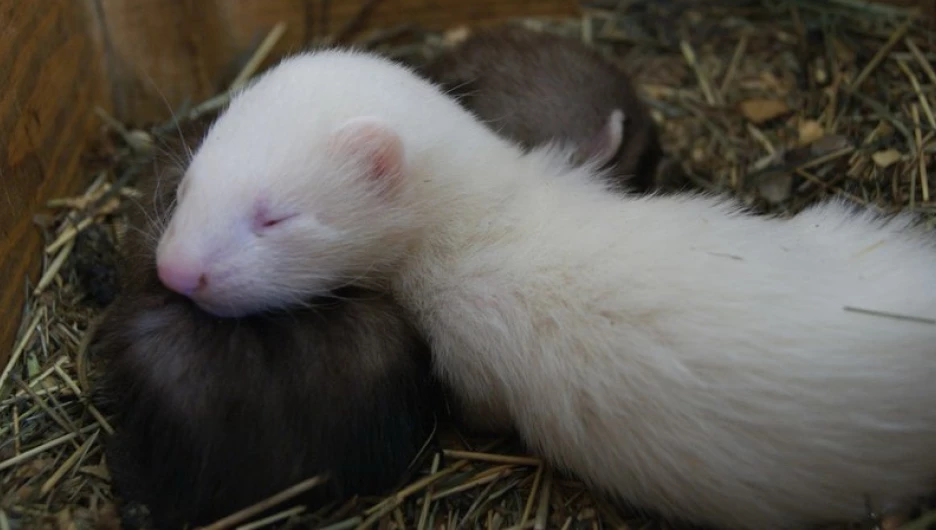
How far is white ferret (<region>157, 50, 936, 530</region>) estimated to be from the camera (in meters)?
2.63

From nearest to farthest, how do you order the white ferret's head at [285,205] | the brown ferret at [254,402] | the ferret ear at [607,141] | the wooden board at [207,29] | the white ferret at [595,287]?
1. the white ferret at [595,287]
2. the brown ferret at [254,402]
3. the white ferret's head at [285,205]
4. the ferret ear at [607,141]
5. the wooden board at [207,29]

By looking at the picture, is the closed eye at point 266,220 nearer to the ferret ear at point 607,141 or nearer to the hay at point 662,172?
the hay at point 662,172

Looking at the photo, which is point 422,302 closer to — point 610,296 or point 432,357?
point 432,357

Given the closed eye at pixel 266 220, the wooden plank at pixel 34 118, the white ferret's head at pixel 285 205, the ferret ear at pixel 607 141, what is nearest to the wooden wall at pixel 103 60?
the wooden plank at pixel 34 118

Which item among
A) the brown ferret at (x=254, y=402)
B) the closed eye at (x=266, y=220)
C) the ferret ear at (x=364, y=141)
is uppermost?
the ferret ear at (x=364, y=141)

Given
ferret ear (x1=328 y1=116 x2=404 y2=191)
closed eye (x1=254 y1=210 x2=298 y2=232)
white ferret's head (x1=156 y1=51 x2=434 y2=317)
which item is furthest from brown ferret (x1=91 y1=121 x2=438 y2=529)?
ferret ear (x1=328 y1=116 x2=404 y2=191)

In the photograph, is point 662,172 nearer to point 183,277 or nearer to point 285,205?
point 285,205

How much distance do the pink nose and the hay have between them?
708mm

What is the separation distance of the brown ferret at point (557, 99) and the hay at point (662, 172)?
0.29m

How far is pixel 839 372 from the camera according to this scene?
2.60 metres

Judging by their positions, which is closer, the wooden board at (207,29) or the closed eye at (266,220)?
the closed eye at (266,220)

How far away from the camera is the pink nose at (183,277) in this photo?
2.94 meters

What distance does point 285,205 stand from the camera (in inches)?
122

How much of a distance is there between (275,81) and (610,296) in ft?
4.78
